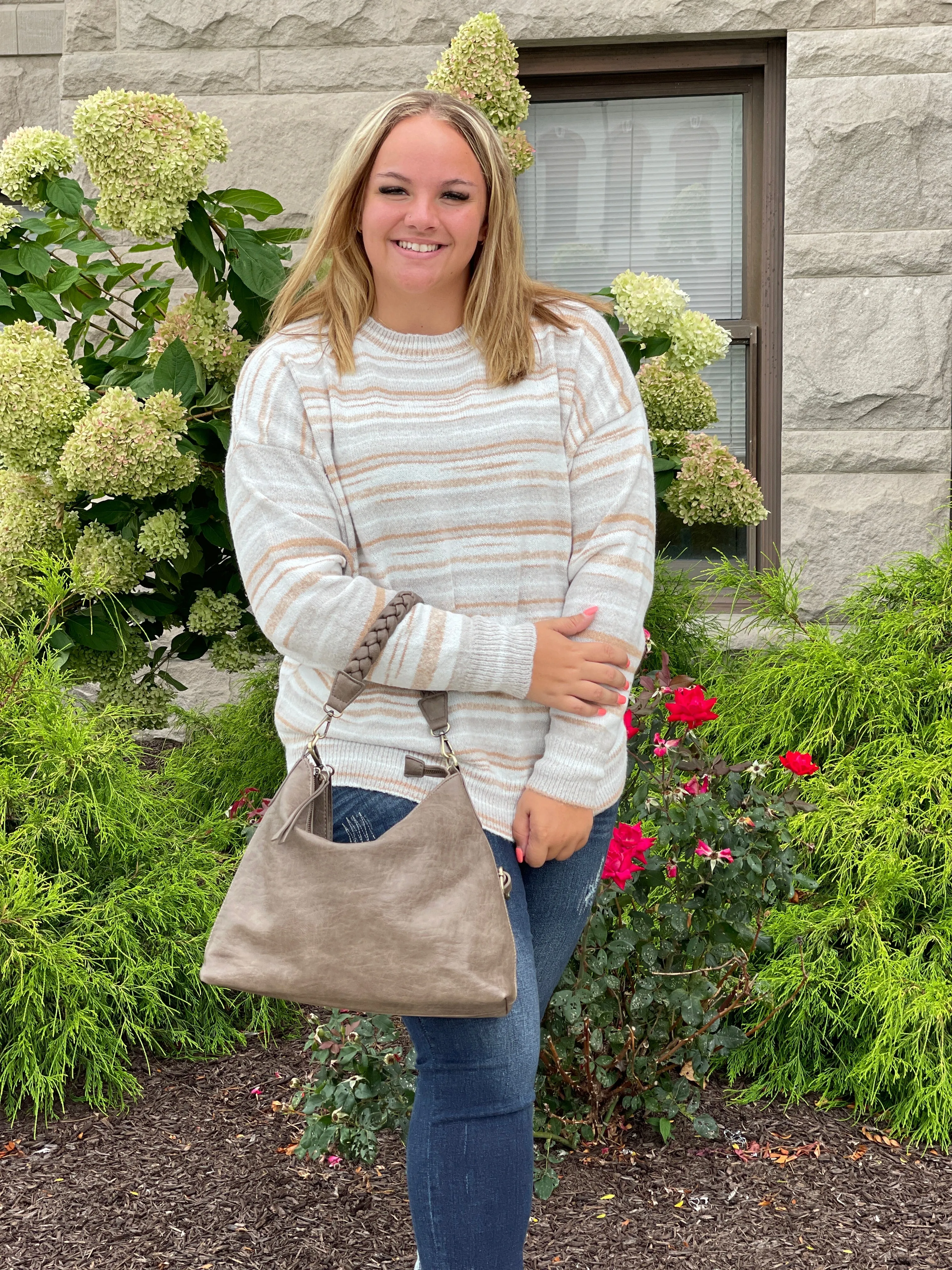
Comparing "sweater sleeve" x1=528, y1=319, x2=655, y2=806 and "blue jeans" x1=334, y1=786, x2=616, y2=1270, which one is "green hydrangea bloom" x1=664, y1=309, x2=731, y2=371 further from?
"blue jeans" x1=334, y1=786, x2=616, y2=1270

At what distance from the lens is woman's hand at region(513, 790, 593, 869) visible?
4.54 ft

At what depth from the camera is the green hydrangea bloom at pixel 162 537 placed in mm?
2680

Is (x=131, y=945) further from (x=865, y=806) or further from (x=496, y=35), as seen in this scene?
(x=496, y=35)

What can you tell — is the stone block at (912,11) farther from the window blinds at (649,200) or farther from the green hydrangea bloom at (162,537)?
the green hydrangea bloom at (162,537)

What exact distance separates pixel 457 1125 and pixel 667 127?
3.46 meters

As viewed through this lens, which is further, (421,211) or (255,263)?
(255,263)

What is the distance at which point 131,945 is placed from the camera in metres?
2.46

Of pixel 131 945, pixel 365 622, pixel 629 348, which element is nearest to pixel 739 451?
pixel 629 348

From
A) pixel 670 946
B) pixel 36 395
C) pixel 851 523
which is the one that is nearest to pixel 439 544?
pixel 670 946

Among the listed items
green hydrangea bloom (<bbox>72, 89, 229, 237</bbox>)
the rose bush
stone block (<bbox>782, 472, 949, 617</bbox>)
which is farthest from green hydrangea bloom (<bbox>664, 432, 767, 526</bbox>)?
green hydrangea bloom (<bbox>72, 89, 229, 237</bbox>)

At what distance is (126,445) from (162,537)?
0.88 ft

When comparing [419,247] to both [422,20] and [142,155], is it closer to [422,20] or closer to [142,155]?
[142,155]

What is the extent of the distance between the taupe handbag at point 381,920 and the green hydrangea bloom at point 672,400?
173cm

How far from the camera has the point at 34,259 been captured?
276 centimetres
